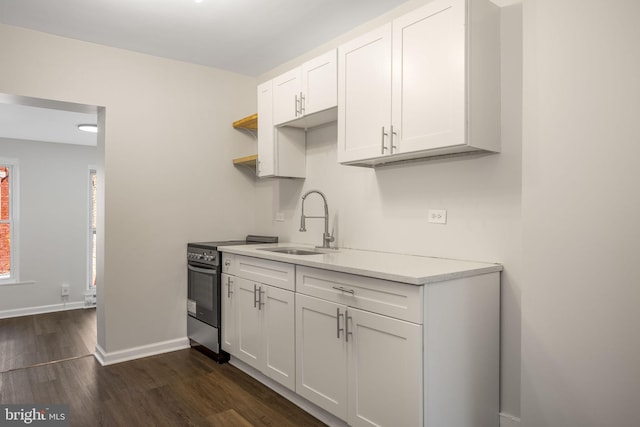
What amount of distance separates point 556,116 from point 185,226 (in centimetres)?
292

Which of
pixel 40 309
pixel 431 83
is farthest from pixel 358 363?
pixel 40 309

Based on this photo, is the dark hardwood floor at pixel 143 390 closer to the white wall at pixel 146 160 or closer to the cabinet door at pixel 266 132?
the white wall at pixel 146 160

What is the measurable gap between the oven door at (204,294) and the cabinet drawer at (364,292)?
111 cm

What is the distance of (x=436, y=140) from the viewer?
198 cm

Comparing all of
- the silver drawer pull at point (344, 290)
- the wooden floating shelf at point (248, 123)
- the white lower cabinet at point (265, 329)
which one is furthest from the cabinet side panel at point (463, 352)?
the wooden floating shelf at point (248, 123)

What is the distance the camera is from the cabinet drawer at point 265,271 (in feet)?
8.07

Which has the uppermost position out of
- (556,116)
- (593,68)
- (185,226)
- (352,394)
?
(593,68)

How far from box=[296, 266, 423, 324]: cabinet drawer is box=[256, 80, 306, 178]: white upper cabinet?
3.81ft

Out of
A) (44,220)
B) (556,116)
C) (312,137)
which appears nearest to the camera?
(556,116)

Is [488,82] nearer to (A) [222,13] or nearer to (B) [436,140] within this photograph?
(B) [436,140]

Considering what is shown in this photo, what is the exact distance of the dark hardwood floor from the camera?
91.2 inches

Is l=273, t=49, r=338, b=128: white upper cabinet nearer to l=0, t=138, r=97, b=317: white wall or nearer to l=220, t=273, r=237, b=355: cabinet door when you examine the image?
l=220, t=273, r=237, b=355: cabinet door

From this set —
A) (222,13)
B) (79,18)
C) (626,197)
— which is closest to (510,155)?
(626,197)

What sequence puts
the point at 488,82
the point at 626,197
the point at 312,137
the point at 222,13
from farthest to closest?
the point at 312,137 < the point at 222,13 < the point at 488,82 < the point at 626,197
